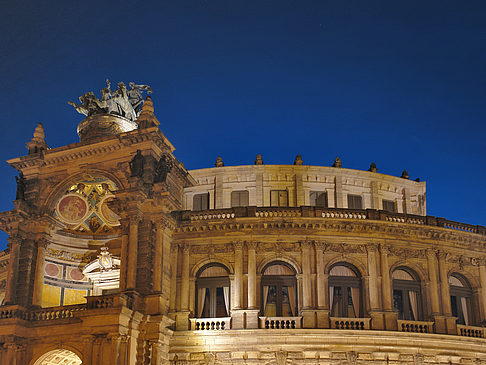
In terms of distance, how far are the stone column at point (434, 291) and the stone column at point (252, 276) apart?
31.8 ft

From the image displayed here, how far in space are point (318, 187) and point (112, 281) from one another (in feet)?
52.5

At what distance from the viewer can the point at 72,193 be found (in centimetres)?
4091

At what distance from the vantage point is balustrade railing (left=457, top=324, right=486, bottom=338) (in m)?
35.6

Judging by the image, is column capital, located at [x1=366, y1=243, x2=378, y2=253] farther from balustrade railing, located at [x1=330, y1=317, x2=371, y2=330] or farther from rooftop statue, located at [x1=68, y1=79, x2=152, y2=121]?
rooftop statue, located at [x1=68, y1=79, x2=152, y2=121]

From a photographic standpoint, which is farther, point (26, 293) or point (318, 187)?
point (318, 187)

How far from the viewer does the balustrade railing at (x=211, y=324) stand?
34.4 m

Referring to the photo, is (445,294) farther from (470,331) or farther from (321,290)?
(321,290)

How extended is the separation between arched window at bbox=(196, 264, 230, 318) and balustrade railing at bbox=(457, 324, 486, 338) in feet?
41.2

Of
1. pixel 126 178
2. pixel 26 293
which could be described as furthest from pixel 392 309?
pixel 26 293

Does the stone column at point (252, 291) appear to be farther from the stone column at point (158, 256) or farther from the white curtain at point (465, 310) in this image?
the white curtain at point (465, 310)

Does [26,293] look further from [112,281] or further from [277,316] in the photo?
[277,316]

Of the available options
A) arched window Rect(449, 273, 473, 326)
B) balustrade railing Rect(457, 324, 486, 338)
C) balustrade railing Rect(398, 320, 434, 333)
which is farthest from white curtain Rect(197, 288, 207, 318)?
arched window Rect(449, 273, 473, 326)

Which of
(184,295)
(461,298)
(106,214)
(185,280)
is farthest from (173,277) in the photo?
(461,298)

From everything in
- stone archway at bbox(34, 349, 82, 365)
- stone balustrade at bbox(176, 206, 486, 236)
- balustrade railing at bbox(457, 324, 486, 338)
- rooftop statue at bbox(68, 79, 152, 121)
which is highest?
rooftop statue at bbox(68, 79, 152, 121)
